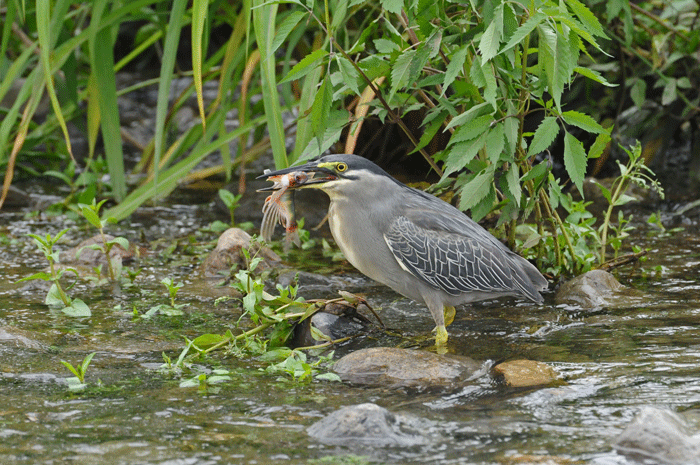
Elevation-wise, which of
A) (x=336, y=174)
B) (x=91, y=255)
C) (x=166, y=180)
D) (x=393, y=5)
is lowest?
(x=91, y=255)

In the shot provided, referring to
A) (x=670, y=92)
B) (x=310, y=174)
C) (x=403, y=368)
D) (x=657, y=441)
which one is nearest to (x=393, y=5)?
(x=310, y=174)

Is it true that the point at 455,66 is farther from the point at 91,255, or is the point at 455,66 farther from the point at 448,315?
the point at 91,255

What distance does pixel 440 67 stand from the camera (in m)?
4.55

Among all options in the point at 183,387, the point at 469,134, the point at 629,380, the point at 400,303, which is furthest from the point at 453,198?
the point at 183,387

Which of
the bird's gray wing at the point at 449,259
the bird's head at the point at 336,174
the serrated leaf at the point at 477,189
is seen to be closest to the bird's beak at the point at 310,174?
the bird's head at the point at 336,174

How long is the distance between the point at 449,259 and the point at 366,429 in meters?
1.47

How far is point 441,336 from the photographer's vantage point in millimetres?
3871

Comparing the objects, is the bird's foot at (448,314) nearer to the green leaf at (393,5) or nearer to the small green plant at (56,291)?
the green leaf at (393,5)

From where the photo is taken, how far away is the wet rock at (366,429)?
268 centimetres

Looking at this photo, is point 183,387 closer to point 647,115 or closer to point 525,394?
point 525,394

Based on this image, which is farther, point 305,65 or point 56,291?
point 56,291

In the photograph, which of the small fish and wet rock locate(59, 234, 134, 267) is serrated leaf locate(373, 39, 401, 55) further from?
wet rock locate(59, 234, 134, 267)

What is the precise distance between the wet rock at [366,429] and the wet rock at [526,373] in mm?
619

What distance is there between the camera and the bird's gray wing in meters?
3.94
